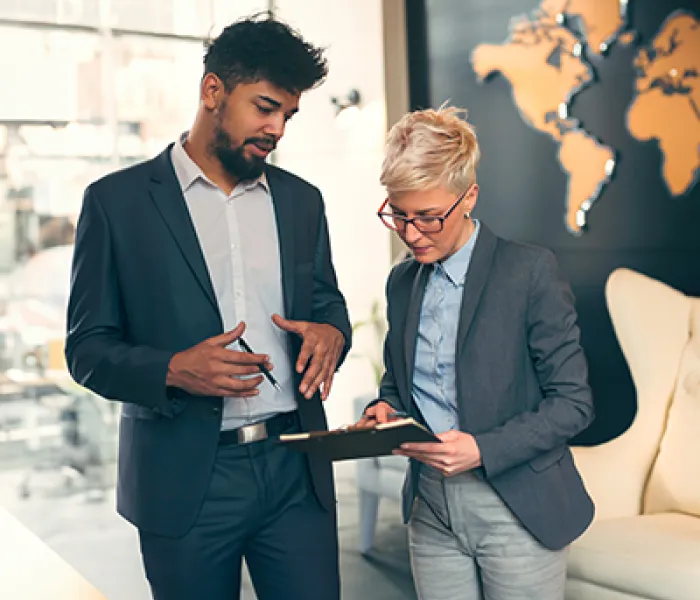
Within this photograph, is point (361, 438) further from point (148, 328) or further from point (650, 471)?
point (650, 471)

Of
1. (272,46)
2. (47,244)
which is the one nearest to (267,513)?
(272,46)

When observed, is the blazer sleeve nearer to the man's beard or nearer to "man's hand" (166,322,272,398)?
"man's hand" (166,322,272,398)

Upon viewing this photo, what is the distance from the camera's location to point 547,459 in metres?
1.91

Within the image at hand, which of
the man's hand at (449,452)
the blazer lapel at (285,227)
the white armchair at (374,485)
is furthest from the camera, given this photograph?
the white armchair at (374,485)

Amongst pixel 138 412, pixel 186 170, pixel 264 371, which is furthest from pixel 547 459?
pixel 186 170

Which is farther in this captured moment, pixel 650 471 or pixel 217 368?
pixel 650 471

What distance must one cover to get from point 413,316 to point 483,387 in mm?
213

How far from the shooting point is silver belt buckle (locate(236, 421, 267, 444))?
1.99 metres

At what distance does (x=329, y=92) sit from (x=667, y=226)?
167 cm

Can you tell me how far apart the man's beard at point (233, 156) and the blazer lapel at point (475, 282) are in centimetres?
51

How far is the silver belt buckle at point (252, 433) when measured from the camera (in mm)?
1991

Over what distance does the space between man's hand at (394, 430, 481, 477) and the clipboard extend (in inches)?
1.7

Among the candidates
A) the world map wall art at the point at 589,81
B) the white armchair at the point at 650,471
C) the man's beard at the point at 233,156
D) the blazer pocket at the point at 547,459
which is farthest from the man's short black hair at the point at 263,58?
the world map wall art at the point at 589,81

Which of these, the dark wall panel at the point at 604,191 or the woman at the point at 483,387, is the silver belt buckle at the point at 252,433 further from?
the dark wall panel at the point at 604,191
